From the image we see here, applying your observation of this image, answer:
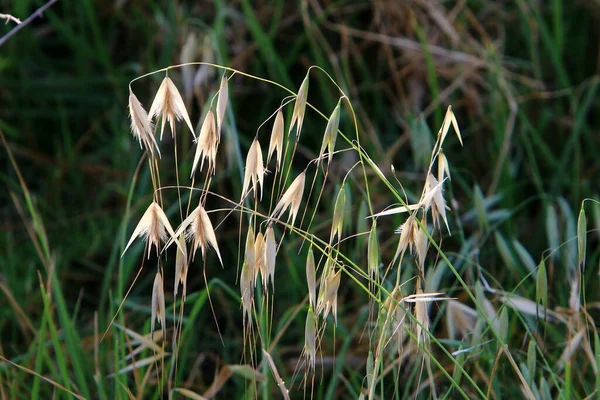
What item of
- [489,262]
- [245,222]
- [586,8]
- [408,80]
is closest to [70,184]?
[245,222]

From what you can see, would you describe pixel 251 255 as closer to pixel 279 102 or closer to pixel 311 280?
pixel 311 280

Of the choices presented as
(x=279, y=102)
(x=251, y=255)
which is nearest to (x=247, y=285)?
(x=251, y=255)

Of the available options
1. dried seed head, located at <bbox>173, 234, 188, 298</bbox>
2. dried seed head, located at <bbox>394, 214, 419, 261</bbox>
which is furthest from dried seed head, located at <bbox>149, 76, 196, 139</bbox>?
dried seed head, located at <bbox>394, 214, 419, 261</bbox>

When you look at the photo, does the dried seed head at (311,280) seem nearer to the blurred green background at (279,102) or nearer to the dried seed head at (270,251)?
the dried seed head at (270,251)

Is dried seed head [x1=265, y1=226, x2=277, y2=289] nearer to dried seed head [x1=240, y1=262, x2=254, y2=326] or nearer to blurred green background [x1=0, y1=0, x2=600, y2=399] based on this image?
dried seed head [x1=240, y1=262, x2=254, y2=326]

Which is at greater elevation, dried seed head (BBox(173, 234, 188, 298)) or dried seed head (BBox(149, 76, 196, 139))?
dried seed head (BBox(149, 76, 196, 139))

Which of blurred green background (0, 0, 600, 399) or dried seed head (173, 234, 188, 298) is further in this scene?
blurred green background (0, 0, 600, 399)

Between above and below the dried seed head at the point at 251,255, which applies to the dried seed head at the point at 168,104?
above

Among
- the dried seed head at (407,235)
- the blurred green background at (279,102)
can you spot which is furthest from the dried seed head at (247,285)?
the blurred green background at (279,102)

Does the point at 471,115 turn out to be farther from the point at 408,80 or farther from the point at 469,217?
the point at 469,217
